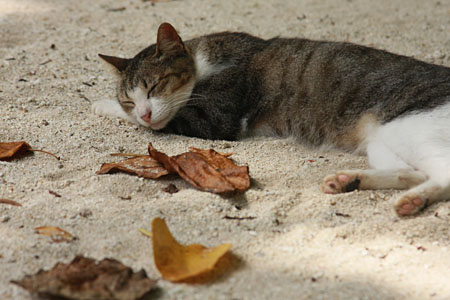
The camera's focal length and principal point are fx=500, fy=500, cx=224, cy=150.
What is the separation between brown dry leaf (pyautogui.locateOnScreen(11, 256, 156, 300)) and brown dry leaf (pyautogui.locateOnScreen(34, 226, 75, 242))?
0.70 ft

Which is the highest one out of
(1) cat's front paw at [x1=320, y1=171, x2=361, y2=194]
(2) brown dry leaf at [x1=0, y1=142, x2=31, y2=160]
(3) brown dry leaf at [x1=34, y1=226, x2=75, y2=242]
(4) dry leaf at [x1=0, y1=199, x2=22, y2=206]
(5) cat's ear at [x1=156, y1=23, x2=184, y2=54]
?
(5) cat's ear at [x1=156, y1=23, x2=184, y2=54]

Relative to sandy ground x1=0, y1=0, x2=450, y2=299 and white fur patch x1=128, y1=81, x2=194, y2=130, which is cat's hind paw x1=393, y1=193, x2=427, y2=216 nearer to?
sandy ground x1=0, y1=0, x2=450, y2=299

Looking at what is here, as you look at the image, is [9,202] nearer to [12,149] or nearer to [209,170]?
[12,149]

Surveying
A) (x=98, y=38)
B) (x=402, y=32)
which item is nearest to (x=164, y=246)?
(x=98, y=38)

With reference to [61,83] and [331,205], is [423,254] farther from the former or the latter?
[61,83]

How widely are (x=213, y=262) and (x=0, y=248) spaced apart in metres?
0.86

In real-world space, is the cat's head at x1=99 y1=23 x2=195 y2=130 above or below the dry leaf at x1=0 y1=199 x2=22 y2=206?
above

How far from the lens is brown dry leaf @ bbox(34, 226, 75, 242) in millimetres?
2023

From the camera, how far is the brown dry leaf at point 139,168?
8.49 feet

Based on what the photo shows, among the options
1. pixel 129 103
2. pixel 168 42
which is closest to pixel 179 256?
pixel 129 103

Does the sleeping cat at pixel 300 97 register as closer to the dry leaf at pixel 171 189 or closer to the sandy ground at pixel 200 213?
the sandy ground at pixel 200 213

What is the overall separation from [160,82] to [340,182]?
4.77 feet

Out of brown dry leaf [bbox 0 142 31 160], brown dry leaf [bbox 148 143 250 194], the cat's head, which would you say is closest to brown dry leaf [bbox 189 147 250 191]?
brown dry leaf [bbox 148 143 250 194]

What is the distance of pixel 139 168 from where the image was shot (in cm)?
266
